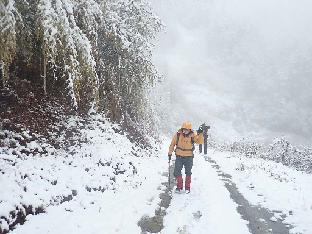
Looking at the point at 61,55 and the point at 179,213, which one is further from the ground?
the point at 61,55

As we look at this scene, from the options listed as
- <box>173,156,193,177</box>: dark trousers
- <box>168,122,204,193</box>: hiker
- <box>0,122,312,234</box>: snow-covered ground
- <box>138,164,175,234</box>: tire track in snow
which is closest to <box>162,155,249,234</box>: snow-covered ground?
<box>0,122,312,234</box>: snow-covered ground

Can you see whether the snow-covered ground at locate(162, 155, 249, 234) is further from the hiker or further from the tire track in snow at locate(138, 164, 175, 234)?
the hiker

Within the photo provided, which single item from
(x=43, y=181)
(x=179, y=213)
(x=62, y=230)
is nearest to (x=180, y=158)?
(x=179, y=213)

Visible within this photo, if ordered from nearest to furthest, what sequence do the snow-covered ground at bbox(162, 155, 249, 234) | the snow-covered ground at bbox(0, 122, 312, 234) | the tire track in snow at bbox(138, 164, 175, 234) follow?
the snow-covered ground at bbox(0, 122, 312, 234), the tire track in snow at bbox(138, 164, 175, 234), the snow-covered ground at bbox(162, 155, 249, 234)

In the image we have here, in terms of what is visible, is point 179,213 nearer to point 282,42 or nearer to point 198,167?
point 198,167

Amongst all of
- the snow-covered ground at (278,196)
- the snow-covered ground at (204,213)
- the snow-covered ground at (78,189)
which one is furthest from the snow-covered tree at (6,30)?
the snow-covered ground at (278,196)

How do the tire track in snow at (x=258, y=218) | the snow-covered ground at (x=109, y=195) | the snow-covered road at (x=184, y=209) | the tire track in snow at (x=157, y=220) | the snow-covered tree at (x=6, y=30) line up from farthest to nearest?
the tire track in snow at (x=258, y=218) < the snow-covered tree at (x=6, y=30) < the tire track in snow at (x=157, y=220) < the snow-covered road at (x=184, y=209) < the snow-covered ground at (x=109, y=195)

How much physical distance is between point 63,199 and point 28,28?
14.2 feet

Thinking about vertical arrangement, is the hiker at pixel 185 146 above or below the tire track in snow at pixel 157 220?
above

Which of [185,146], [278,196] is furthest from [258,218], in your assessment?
[185,146]

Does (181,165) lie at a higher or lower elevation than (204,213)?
higher

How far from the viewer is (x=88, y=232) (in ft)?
26.6

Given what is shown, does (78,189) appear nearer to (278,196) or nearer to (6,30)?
(6,30)

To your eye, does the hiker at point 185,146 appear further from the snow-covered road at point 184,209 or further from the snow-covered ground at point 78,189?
the snow-covered ground at point 78,189
